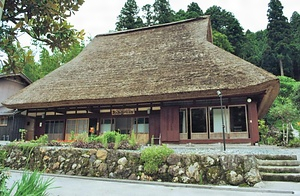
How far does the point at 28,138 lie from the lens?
16.2 meters

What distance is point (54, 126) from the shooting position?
14805 mm

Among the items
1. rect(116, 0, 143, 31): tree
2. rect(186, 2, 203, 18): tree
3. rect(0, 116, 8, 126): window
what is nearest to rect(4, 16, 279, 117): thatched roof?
rect(0, 116, 8, 126): window

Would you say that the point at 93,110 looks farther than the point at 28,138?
No

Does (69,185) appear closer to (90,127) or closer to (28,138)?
(90,127)

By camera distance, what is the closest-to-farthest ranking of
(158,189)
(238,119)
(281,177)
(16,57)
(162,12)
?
1. (16,57)
2. (158,189)
3. (281,177)
4. (238,119)
5. (162,12)

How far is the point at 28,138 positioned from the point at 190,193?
14446 mm

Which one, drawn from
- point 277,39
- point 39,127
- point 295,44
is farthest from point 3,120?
point 295,44

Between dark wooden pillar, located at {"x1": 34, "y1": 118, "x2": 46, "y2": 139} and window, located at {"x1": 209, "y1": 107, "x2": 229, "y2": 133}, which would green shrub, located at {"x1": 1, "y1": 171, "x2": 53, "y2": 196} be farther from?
dark wooden pillar, located at {"x1": 34, "y1": 118, "x2": 46, "y2": 139}

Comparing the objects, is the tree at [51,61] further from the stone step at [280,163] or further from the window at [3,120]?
the stone step at [280,163]

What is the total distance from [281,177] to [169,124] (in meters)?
6.49

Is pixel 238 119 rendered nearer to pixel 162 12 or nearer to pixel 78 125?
pixel 78 125

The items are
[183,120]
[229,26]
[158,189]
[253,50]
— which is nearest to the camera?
[158,189]

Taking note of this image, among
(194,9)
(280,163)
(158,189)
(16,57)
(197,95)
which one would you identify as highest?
(194,9)

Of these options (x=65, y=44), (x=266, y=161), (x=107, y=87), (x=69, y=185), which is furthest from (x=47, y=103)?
(x=266, y=161)
